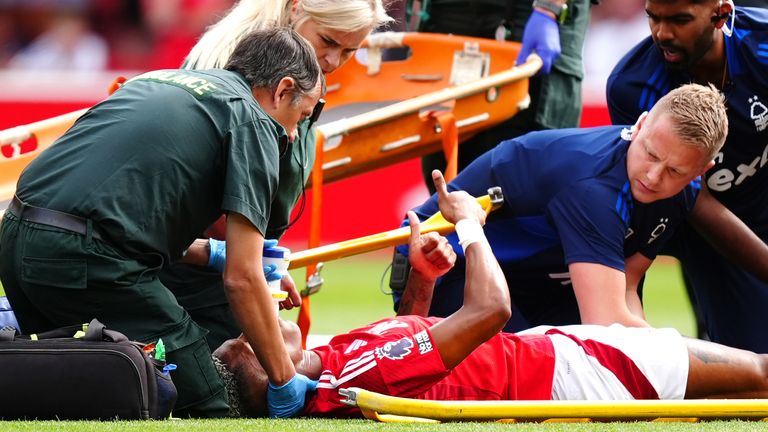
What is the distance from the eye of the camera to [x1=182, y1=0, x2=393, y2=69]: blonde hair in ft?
14.7

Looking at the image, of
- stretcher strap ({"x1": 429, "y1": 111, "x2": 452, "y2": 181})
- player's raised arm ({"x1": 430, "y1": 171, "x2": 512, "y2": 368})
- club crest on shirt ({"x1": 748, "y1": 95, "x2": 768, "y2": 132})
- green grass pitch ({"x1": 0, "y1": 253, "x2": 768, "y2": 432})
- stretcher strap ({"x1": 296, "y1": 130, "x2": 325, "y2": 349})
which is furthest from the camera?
stretcher strap ({"x1": 429, "y1": 111, "x2": 452, "y2": 181})

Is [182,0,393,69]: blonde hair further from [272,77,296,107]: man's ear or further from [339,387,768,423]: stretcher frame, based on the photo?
[339,387,768,423]: stretcher frame

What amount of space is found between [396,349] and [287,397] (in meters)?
0.33

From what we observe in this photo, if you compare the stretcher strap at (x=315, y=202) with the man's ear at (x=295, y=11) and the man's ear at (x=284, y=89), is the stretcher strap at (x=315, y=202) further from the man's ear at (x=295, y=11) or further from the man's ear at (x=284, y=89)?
the man's ear at (x=284, y=89)

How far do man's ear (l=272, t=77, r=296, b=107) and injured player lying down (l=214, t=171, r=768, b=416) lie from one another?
0.54 metres

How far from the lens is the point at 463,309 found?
3637mm

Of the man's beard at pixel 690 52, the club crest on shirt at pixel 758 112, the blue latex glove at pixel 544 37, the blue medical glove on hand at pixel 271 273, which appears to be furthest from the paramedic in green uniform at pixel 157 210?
the blue latex glove at pixel 544 37

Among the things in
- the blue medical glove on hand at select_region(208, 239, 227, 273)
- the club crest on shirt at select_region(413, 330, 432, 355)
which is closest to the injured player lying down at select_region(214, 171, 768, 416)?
the club crest on shirt at select_region(413, 330, 432, 355)

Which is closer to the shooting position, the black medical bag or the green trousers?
the black medical bag

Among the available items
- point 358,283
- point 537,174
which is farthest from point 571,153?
point 358,283

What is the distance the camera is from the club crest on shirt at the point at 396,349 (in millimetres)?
3650

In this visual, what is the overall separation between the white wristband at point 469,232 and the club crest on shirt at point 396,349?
1.11 ft

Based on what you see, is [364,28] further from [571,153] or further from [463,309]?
[463,309]

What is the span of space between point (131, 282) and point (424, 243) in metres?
1.11
